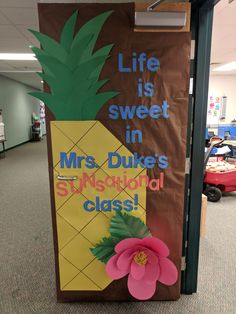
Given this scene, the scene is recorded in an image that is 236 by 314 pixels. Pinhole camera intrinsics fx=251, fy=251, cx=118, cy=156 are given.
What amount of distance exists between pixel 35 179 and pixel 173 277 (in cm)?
432

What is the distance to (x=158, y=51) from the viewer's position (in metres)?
1.64

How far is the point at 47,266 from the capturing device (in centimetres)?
Answer: 245

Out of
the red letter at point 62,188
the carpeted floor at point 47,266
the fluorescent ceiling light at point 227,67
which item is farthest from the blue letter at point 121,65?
the fluorescent ceiling light at point 227,67

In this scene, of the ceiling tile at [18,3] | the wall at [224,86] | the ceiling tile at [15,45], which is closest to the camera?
the ceiling tile at [18,3]

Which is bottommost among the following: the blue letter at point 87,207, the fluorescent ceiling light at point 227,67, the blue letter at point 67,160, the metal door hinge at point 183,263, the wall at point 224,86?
the metal door hinge at point 183,263

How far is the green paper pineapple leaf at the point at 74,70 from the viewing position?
1600mm

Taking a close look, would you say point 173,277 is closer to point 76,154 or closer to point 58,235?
point 58,235

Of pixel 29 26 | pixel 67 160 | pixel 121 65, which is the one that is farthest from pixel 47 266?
pixel 29 26

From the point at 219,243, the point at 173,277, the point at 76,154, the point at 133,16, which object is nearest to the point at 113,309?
the point at 173,277

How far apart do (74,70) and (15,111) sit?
389 inches

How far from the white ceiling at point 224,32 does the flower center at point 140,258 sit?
3063mm

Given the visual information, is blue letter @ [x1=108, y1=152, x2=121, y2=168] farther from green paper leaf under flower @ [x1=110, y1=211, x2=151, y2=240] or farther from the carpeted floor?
the carpeted floor

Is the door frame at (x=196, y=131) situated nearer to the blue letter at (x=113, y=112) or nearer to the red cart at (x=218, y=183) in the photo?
the blue letter at (x=113, y=112)

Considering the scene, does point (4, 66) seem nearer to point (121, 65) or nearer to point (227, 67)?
point (227, 67)
